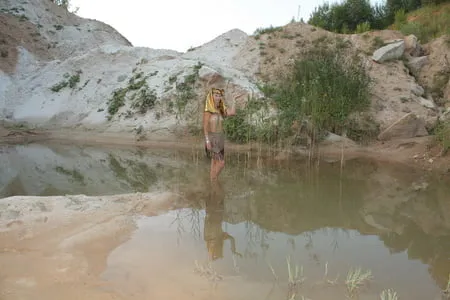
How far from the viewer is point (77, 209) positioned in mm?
4543

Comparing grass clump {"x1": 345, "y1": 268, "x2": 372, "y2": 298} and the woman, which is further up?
the woman

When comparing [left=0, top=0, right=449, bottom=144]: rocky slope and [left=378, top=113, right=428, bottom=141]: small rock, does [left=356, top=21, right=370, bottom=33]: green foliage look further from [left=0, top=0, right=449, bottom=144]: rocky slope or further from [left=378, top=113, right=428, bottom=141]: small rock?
[left=378, top=113, right=428, bottom=141]: small rock

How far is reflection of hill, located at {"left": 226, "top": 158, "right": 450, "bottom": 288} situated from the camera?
13.8ft

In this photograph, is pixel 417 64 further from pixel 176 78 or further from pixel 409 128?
pixel 176 78

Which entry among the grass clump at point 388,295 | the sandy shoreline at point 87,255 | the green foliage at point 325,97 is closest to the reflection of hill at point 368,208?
the grass clump at point 388,295

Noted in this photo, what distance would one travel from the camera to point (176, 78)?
1375cm

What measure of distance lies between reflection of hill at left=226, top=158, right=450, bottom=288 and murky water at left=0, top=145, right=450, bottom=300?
2cm

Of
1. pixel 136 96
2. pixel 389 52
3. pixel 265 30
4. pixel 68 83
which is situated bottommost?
pixel 136 96

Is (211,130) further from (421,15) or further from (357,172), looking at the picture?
(421,15)

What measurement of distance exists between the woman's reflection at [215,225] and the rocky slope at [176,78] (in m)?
5.50

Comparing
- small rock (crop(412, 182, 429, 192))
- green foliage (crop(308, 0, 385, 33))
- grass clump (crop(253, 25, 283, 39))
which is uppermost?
green foliage (crop(308, 0, 385, 33))

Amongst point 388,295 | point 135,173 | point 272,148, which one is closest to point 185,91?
point 272,148

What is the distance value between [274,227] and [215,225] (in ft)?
2.18

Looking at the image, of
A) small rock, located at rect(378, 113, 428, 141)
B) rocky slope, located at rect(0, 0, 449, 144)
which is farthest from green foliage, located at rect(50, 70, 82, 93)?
small rock, located at rect(378, 113, 428, 141)
